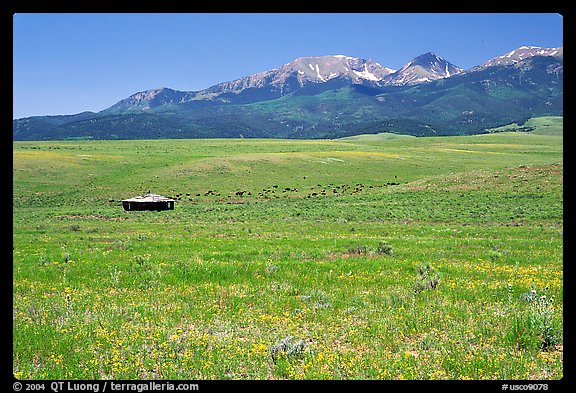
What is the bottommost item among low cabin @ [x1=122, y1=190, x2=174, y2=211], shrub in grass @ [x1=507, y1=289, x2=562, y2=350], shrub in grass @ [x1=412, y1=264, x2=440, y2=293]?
low cabin @ [x1=122, y1=190, x2=174, y2=211]

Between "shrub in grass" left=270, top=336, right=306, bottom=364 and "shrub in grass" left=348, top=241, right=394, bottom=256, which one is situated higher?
"shrub in grass" left=270, top=336, right=306, bottom=364

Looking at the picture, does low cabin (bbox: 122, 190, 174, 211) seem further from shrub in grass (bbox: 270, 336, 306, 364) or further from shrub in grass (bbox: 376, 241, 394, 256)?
shrub in grass (bbox: 270, 336, 306, 364)

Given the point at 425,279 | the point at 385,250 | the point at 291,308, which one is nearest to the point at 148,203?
the point at 385,250

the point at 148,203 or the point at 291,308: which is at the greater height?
the point at 291,308

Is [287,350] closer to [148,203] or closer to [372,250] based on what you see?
[372,250]

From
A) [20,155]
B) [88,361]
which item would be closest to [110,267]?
[88,361]

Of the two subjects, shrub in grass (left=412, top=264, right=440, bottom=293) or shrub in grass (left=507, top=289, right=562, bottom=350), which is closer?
shrub in grass (left=507, top=289, right=562, bottom=350)

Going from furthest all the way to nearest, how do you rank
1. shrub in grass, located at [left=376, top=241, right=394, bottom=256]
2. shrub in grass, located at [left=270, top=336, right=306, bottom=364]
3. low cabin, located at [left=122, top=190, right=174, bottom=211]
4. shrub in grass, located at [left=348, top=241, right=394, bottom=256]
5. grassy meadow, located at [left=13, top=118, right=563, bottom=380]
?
1. low cabin, located at [left=122, top=190, right=174, bottom=211]
2. shrub in grass, located at [left=348, top=241, right=394, bottom=256]
3. shrub in grass, located at [left=376, top=241, right=394, bottom=256]
4. shrub in grass, located at [left=270, top=336, right=306, bottom=364]
5. grassy meadow, located at [left=13, top=118, right=563, bottom=380]

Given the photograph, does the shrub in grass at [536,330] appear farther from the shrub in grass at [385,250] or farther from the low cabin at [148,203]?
the low cabin at [148,203]

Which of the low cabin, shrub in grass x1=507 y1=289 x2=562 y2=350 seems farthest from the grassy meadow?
the low cabin

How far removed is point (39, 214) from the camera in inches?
1753
